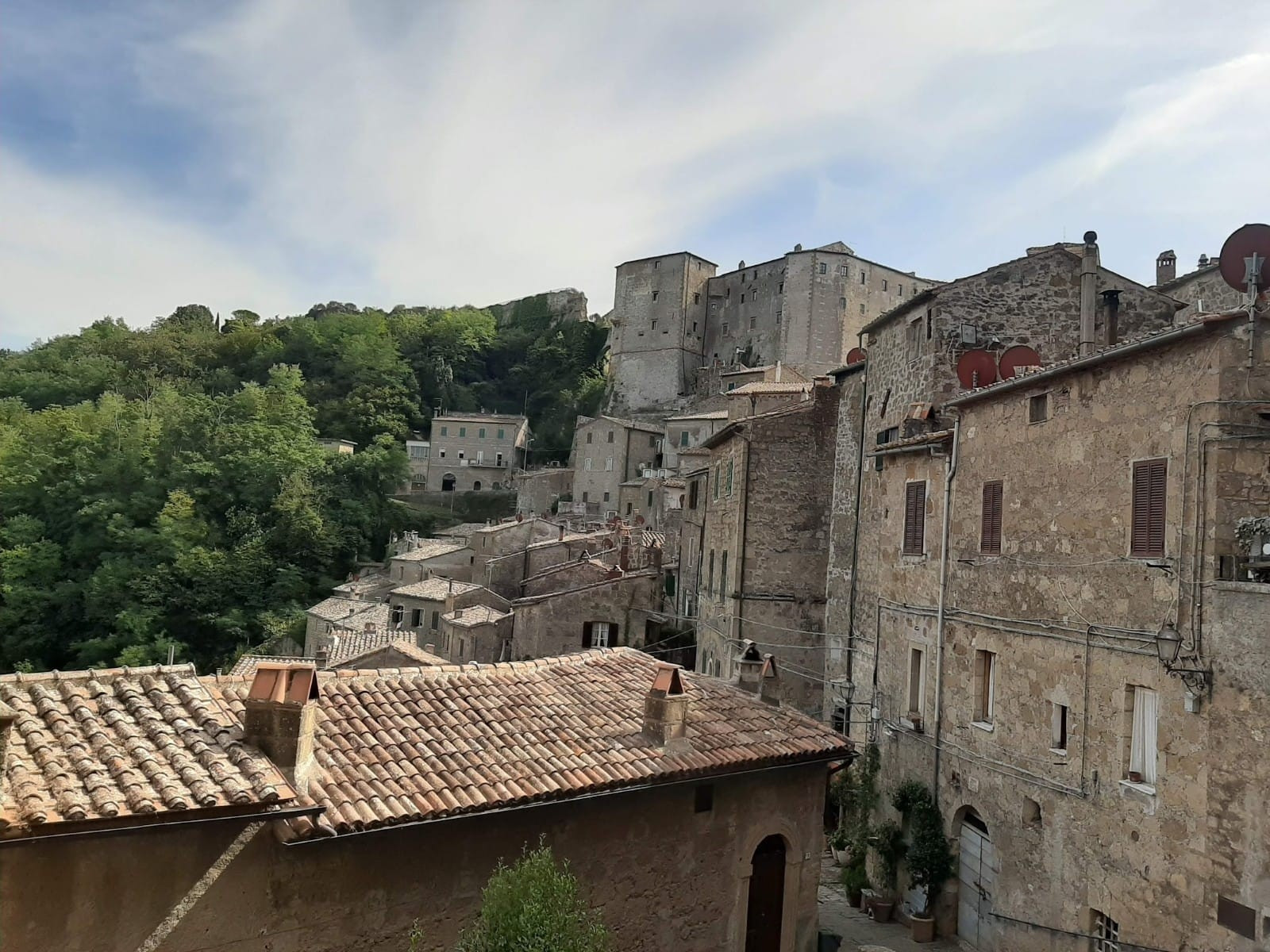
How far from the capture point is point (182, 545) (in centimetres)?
4916

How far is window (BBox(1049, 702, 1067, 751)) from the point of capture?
1206 cm

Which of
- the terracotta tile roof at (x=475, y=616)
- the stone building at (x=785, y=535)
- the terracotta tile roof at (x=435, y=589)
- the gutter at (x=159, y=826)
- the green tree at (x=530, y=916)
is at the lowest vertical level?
the terracotta tile roof at (x=475, y=616)

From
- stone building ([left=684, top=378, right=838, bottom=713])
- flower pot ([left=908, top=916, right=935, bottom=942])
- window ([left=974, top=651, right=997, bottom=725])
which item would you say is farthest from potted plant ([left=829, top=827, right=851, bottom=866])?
window ([left=974, top=651, right=997, bottom=725])

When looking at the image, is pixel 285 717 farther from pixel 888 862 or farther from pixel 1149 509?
pixel 888 862

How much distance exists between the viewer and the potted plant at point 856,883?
16047mm

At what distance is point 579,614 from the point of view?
30.8 metres

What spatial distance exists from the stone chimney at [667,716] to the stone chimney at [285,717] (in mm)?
4066

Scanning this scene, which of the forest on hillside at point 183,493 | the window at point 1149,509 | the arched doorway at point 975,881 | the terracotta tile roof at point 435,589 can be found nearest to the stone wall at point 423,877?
the arched doorway at point 975,881

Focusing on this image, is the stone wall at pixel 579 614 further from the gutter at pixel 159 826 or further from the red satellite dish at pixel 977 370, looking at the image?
the gutter at pixel 159 826

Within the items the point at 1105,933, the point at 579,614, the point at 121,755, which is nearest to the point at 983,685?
the point at 1105,933

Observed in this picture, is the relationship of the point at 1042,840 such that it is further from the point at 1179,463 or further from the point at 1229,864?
the point at 1179,463

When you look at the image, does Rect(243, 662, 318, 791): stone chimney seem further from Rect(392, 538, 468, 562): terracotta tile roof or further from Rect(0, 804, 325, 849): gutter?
Rect(392, 538, 468, 562): terracotta tile roof

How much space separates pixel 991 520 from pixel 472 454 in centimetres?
6716

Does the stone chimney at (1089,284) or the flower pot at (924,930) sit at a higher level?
the stone chimney at (1089,284)
